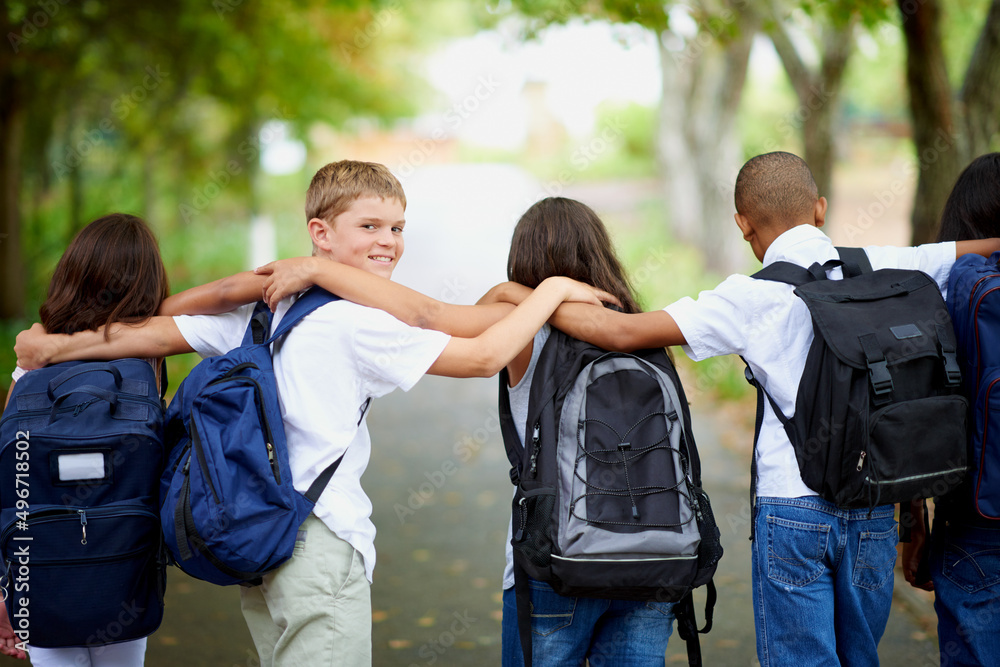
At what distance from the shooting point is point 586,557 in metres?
2.36

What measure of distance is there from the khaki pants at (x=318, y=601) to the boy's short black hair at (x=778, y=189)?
164 cm

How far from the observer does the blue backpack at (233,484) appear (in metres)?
2.21

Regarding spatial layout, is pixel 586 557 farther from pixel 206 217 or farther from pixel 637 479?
pixel 206 217

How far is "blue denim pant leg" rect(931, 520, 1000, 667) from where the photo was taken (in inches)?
106

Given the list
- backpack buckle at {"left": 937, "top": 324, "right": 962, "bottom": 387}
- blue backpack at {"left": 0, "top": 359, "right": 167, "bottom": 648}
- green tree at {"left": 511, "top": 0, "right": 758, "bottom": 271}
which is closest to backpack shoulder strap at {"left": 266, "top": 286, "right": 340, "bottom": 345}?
blue backpack at {"left": 0, "top": 359, "right": 167, "bottom": 648}

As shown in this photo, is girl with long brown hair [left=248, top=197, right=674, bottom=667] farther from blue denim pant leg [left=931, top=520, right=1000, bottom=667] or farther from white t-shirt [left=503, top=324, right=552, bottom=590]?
blue denim pant leg [left=931, top=520, right=1000, bottom=667]

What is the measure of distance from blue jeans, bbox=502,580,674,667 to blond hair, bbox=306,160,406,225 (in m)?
1.23

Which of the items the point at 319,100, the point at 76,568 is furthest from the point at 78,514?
the point at 319,100

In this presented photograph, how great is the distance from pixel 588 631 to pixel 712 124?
13.5 m

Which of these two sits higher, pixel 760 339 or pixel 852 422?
pixel 760 339

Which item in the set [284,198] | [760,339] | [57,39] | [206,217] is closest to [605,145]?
[284,198]

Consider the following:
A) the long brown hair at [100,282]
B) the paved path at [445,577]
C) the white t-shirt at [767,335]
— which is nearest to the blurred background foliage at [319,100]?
the paved path at [445,577]

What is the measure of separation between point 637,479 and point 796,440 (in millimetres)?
489

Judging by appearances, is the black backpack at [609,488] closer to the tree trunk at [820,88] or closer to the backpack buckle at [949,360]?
the backpack buckle at [949,360]
